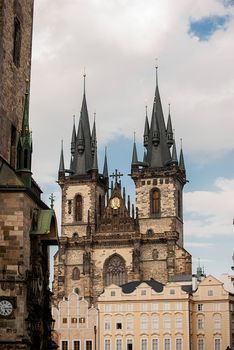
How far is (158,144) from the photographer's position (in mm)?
77875

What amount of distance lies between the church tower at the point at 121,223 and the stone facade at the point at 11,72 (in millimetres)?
49302

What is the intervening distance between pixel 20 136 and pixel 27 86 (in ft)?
7.62

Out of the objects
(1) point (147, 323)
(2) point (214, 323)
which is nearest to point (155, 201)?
(1) point (147, 323)

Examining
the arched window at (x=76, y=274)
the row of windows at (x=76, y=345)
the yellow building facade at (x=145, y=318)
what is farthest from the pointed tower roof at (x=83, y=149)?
the row of windows at (x=76, y=345)

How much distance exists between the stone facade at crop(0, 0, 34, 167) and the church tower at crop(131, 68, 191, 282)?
162ft

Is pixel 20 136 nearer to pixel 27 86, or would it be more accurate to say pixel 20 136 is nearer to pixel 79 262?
pixel 27 86

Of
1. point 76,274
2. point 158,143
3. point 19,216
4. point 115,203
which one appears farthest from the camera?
point 158,143

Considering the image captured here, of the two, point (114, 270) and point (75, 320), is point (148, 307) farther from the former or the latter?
point (114, 270)

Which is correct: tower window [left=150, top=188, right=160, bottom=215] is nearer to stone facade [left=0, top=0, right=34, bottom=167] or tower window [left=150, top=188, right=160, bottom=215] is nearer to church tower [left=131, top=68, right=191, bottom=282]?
church tower [left=131, top=68, right=191, bottom=282]

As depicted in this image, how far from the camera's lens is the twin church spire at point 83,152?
78.2 m

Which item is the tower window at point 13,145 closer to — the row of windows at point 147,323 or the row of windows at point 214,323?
the row of windows at point 147,323

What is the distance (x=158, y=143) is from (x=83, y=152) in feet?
27.9

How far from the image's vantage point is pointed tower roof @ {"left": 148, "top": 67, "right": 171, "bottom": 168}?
76312 mm

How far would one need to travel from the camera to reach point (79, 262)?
73.7 m
